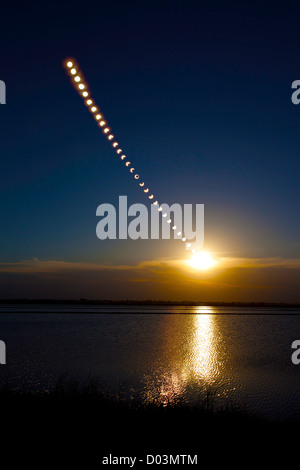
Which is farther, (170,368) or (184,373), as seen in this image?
(170,368)

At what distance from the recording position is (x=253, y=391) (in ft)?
64.7

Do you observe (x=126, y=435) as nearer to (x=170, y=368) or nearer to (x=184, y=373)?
(x=184, y=373)

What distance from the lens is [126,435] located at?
9703 millimetres

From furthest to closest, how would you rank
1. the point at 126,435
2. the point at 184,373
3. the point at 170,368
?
the point at 170,368, the point at 184,373, the point at 126,435

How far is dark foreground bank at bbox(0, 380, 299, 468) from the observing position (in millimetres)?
8680

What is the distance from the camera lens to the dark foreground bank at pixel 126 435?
868 centimetres

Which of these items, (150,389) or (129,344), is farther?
(129,344)

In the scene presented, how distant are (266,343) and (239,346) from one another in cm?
421

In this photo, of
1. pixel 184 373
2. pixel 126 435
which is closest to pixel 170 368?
pixel 184 373

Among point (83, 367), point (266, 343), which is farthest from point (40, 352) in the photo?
point (266, 343)

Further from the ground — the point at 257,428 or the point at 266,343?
the point at 266,343
